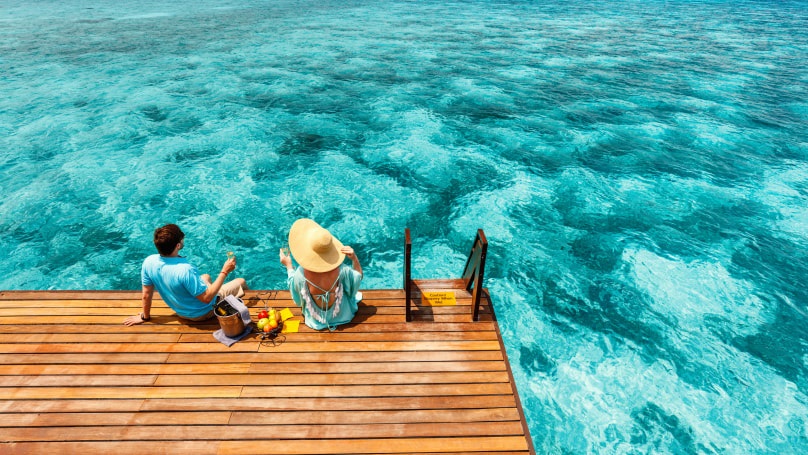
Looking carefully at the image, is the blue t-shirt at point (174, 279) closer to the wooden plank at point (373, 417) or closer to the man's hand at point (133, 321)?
the man's hand at point (133, 321)

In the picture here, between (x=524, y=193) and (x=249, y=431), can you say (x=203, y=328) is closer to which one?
(x=249, y=431)

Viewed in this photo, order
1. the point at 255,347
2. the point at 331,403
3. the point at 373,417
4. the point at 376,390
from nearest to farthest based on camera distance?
1. the point at 373,417
2. the point at 331,403
3. the point at 376,390
4. the point at 255,347

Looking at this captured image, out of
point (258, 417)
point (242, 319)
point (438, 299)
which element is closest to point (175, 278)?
point (242, 319)

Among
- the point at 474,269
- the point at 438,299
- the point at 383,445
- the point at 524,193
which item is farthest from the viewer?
the point at 524,193

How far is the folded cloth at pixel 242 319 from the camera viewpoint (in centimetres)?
534

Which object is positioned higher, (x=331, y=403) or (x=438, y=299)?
(x=438, y=299)

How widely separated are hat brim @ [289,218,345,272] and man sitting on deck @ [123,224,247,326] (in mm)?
835

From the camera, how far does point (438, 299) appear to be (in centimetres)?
634

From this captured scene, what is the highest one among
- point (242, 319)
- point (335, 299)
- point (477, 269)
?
point (477, 269)

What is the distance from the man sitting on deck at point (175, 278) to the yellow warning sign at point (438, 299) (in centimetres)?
311

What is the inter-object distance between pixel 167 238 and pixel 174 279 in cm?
60

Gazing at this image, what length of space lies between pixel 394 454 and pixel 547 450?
3985mm

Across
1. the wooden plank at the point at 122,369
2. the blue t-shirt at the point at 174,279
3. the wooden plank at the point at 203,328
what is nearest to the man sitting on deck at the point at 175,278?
the blue t-shirt at the point at 174,279

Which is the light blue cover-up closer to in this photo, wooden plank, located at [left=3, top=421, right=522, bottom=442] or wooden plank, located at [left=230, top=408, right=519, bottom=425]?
wooden plank, located at [left=230, top=408, right=519, bottom=425]
